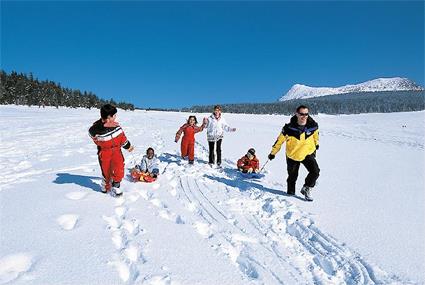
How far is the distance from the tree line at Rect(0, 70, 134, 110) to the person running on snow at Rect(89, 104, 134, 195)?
270 feet

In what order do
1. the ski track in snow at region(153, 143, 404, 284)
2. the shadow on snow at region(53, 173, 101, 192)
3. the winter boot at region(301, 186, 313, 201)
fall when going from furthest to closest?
the shadow on snow at region(53, 173, 101, 192) → the winter boot at region(301, 186, 313, 201) → the ski track in snow at region(153, 143, 404, 284)

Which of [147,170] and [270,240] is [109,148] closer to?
[147,170]

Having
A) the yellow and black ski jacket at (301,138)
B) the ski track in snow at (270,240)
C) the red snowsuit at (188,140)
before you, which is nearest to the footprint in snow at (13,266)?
the ski track in snow at (270,240)

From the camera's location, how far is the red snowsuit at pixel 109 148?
720 cm

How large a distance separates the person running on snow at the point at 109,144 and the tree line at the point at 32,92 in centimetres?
8244

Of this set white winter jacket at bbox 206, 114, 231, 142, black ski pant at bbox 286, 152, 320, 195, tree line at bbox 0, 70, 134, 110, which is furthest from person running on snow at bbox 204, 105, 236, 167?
tree line at bbox 0, 70, 134, 110

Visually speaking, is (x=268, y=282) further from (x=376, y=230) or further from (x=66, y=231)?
(x=66, y=231)

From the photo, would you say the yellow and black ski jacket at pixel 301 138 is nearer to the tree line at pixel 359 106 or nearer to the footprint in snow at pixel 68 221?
the footprint in snow at pixel 68 221

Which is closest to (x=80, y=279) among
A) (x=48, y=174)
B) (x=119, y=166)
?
(x=119, y=166)

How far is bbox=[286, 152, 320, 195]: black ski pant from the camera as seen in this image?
7.59m

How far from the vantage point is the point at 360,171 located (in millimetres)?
10742

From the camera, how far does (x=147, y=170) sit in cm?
923

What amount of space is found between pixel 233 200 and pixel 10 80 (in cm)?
9272

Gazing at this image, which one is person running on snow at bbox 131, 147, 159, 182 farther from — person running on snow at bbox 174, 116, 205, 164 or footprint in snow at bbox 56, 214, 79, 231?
footprint in snow at bbox 56, 214, 79, 231
